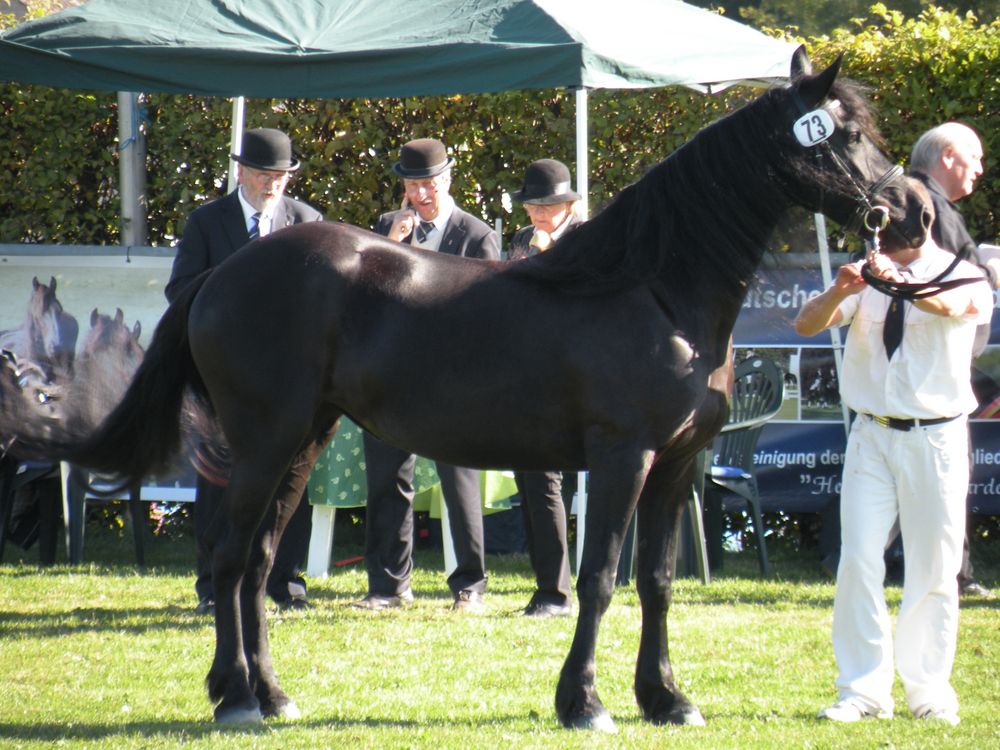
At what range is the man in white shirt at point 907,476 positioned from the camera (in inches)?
186

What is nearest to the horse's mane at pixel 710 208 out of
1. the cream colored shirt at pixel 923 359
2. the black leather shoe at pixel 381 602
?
the cream colored shirt at pixel 923 359

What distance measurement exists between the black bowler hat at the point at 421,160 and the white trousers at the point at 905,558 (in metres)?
3.01

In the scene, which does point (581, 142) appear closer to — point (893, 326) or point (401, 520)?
point (401, 520)

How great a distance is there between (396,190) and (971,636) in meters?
5.23

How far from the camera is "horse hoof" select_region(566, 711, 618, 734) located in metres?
4.51

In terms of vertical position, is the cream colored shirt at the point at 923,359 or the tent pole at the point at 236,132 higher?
the tent pole at the point at 236,132

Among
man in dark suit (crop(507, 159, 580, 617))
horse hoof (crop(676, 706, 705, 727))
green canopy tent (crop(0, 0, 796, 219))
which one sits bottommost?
horse hoof (crop(676, 706, 705, 727))

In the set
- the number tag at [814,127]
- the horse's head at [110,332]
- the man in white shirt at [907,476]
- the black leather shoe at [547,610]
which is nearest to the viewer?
the number tag at [814,127]

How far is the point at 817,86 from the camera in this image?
4.38 m

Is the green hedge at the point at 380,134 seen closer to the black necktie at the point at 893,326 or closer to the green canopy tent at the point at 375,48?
the green canopy tent at the point at 375,48

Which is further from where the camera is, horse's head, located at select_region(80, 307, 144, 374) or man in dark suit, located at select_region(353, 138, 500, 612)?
horse's head, located at select_region(80, 307, 144, 374)

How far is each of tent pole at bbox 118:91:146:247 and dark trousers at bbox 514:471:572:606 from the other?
424 centimetres

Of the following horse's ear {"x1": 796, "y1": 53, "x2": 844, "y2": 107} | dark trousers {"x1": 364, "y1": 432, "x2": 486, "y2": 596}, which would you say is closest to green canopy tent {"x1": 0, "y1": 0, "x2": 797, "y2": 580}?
dark trousers {"x1": 364, "y1": 432, "x2": 486, "y2": 596}

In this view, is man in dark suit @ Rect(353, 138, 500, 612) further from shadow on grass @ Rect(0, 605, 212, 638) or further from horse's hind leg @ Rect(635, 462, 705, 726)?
horse's hind leg @ Rect(635, 462, 705, 726)
